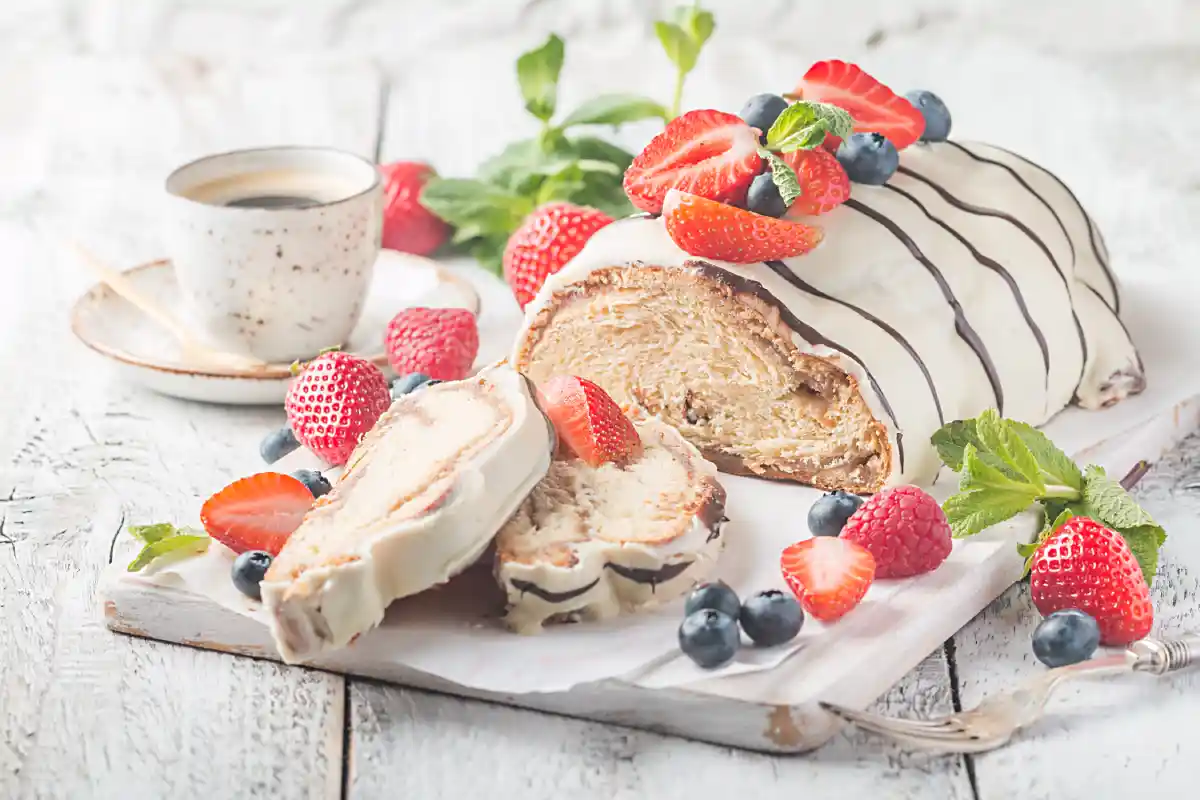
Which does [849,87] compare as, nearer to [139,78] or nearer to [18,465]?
[18,465]

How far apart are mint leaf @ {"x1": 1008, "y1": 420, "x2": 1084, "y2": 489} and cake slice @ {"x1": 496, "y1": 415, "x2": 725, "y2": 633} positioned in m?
0.57

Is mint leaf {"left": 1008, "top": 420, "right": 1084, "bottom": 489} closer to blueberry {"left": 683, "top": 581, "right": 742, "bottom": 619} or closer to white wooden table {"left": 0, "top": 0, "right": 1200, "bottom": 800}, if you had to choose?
white wooden table {"left": 0, "top": 0, "right": 1200, "bottom": 800}

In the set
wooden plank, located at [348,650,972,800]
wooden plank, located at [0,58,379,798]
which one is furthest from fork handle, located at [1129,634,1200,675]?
wooden plank, located at [0,58,379,798]

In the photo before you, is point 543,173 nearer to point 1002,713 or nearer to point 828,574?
point 828,574

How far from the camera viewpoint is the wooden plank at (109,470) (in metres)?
2.40

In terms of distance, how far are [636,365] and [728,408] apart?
21 centimetres

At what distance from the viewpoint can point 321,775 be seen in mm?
2361

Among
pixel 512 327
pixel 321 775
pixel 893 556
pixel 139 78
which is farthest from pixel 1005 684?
pixel 139 78

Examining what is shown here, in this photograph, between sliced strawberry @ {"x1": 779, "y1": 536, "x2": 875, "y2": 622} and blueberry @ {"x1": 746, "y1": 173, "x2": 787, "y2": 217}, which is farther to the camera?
blueberry @ {"x1": 746, "y1": 173, "x2": 787, "y2": 217}

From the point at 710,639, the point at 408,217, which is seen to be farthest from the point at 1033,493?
the point at 408,217

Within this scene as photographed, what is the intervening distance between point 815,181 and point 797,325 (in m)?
0.30

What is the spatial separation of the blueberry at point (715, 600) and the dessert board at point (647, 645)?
0.06 m

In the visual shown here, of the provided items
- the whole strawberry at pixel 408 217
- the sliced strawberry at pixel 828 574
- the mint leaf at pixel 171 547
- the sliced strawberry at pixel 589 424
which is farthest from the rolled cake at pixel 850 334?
the whole strawberry at pixel 408 217

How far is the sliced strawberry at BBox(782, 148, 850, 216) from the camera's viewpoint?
312 centimetres
